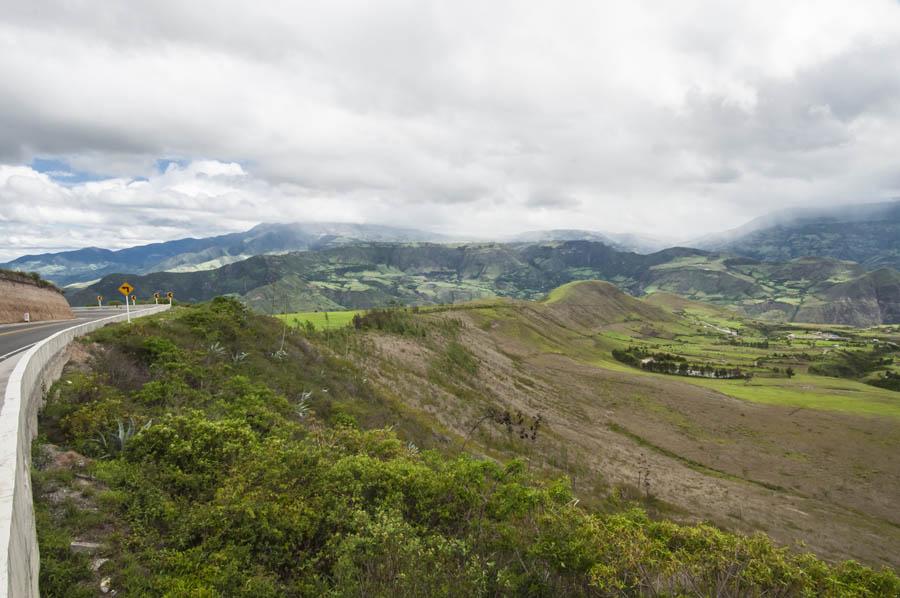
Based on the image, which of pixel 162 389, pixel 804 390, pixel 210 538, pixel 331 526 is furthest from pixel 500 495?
pixel 804 390

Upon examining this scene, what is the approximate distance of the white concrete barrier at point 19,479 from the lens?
608 cm

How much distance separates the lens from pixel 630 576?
39.5 feet

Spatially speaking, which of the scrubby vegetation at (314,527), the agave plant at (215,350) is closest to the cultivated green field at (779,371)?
the scrubby vegetation at (314,527)

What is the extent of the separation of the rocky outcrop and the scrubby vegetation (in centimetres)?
2194

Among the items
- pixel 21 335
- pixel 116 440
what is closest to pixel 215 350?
pixel 21 335

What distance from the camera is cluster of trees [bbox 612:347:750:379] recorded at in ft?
423

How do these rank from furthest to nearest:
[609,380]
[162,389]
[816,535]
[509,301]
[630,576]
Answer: [509,301] < [609,380] < [816,535] < [162,389] < [630,576]

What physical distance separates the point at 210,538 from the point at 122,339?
634 inches

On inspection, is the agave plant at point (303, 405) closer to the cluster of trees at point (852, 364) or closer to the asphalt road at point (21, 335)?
the asphalt road at point (21, 335)

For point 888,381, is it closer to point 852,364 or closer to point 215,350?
point 852,364

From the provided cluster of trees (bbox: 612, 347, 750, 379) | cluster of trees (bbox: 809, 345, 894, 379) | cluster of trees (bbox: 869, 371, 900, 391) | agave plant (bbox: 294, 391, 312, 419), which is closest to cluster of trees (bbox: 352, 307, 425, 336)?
agave plant (bbox: 294, 391, 312, 419)

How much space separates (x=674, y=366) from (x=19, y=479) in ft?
487

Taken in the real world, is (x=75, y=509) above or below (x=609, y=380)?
above

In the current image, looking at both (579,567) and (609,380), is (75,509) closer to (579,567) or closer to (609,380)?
→ (579,567)
